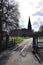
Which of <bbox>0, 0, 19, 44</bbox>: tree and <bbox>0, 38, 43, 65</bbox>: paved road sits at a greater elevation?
<bbox>0, 0, 19, 44</bbox>: tree

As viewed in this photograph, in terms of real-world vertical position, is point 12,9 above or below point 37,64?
above

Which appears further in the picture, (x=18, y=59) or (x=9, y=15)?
(x=9, y=15)

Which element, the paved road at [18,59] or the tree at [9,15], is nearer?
the paved road at [18,59]

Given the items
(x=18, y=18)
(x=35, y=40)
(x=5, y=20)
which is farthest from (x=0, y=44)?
(x=18, y=18)

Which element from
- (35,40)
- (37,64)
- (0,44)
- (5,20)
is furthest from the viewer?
(5,20)

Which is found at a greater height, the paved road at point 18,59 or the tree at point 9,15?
the tree at point 9,15

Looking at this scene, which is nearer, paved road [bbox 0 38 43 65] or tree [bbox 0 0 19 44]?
paved road [bbox 0 38 43 65]

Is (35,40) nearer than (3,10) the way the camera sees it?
Yes

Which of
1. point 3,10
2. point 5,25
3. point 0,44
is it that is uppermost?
point 3,10

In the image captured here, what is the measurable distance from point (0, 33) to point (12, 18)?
477 centimetres

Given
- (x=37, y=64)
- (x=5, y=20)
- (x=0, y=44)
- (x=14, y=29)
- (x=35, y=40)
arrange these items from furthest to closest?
(x=14, y=29), (x=5, y=20), (x=0, y=44), (x=35, y=40), (x=37, y=64)

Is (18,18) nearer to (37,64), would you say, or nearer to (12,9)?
(12,9)

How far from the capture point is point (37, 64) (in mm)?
12812

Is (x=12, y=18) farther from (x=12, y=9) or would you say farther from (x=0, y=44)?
(x=0, y=44)
